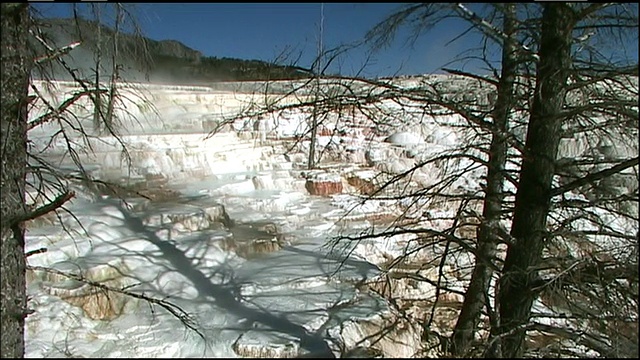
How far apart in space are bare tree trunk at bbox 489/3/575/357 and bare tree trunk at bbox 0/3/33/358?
2263mm

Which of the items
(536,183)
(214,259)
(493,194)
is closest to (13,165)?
(493,194)

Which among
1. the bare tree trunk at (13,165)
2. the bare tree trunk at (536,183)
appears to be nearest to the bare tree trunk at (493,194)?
the bare tree trunk at (536,183)

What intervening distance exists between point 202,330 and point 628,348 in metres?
2.65

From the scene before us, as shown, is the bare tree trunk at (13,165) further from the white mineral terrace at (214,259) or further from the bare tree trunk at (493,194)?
the bare tree trunk at (493,194)

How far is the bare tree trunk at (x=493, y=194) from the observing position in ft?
6.93

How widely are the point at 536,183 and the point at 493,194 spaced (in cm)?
24

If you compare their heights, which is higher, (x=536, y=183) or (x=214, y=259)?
(x=536, y=183)

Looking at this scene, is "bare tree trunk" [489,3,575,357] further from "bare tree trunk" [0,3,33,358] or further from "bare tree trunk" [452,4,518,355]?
"bare tree trunk" [0,3,33,358]

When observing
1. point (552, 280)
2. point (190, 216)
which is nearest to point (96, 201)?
point (190, 216)

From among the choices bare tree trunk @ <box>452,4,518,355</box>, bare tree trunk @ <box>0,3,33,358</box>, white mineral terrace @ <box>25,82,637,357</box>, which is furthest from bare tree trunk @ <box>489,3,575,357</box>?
bare tree trunk @ <box>0,3,33,358</box>

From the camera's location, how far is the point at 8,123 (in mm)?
1823

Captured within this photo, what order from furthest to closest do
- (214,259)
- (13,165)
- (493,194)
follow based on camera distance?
(214,259), (493,194), (13,165)

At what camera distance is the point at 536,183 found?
2119 mm

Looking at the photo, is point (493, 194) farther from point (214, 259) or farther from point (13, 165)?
point (214, 259)
